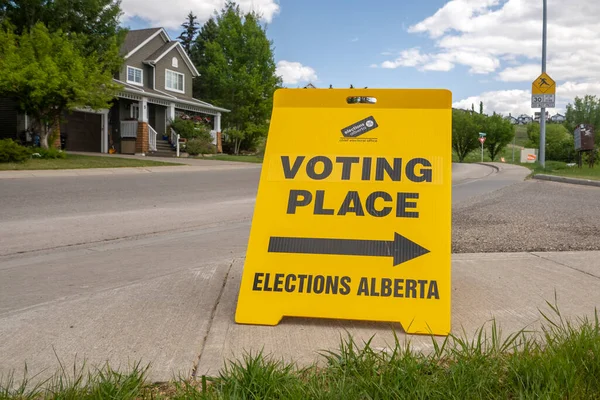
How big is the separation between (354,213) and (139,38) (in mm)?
34268

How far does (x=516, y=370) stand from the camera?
2424 mm

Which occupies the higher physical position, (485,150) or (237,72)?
(237,72)

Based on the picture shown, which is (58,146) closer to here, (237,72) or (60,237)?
(237,72)

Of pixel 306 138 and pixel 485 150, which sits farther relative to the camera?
pixel 485 150

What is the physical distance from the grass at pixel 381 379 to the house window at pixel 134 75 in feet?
107

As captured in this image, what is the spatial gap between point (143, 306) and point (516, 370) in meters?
2.30

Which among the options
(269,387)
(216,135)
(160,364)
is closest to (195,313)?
(160,364)

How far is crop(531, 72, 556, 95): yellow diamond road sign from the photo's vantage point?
20.9 m

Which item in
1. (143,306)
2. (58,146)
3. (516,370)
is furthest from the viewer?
(58,146)

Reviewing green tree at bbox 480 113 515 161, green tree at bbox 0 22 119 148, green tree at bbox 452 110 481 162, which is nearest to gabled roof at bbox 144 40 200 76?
green tree at bbox 0 22 119 148

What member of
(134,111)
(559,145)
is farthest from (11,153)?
(559,145)

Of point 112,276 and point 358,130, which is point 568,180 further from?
point 112,276

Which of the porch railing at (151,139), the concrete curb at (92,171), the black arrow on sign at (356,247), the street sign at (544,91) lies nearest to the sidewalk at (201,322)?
the black arrow on sign at (356,247)

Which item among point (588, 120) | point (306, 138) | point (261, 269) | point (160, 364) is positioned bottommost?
point (160, 364)
